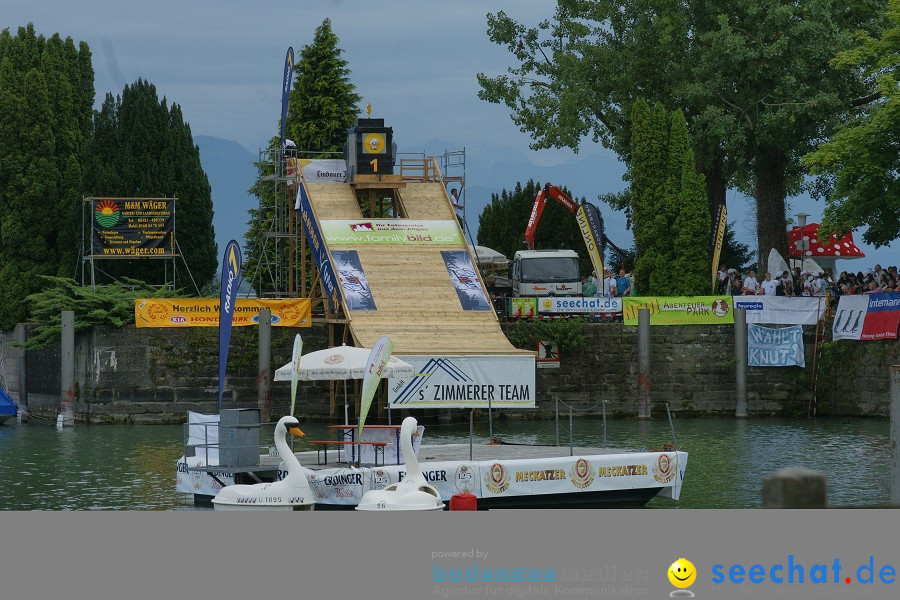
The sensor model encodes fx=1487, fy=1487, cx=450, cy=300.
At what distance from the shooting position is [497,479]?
24.8 meters

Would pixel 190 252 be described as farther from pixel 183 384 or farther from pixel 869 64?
pixel 869 64

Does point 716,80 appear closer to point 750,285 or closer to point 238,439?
point 750,285

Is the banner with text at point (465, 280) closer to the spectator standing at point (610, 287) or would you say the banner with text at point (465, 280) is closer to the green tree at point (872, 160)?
the spectator standing at point (610, 287)

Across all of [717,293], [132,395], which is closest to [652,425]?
[717,293]

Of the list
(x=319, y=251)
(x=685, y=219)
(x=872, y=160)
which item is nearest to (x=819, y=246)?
(x=685, y=219)

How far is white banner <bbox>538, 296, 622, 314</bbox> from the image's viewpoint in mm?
46562

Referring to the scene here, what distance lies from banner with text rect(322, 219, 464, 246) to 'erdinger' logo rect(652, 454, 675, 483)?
21.5m

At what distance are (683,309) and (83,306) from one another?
18468 millimetres

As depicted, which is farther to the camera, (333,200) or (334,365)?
(333,200)

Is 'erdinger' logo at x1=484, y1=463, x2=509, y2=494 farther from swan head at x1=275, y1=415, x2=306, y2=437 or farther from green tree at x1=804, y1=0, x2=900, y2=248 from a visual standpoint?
green tree at x1=804, y1=0, x2=900, y2=248

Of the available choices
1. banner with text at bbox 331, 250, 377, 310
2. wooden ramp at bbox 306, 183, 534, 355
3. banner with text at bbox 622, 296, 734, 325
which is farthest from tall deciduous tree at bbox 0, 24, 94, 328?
banner with text at bbox 622, 296, 734, 325

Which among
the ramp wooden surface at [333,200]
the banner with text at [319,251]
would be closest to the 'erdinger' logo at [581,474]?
the banner with text at [319,251]
